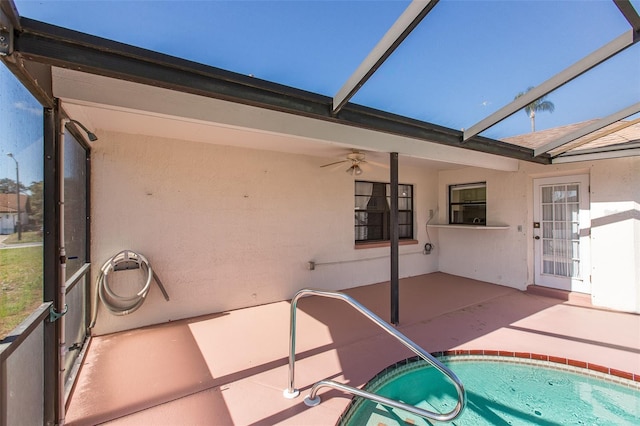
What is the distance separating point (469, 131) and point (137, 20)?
12.0ft

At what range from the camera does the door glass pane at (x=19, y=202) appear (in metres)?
1.37

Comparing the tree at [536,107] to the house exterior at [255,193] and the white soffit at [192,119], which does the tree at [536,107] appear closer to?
the house exterior at [255,193]

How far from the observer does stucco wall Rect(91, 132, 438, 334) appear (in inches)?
149

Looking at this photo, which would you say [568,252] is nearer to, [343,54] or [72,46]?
[343,54]

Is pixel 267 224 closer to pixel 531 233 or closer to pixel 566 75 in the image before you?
pixel 566 75

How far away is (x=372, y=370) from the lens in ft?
9.23

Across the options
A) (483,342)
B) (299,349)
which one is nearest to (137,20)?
(299,349)

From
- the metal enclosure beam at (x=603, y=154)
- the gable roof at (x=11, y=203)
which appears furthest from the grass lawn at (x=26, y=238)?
the metal enclosure beam at (x=603, y=154)

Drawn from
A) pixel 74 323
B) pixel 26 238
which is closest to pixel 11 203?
pixel 26 238

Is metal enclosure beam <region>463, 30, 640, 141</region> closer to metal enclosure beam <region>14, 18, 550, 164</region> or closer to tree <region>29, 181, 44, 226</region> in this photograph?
metal enclosure beam <region>14, 18, 550, 164</region>

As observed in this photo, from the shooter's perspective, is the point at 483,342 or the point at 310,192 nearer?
the point at 483,342

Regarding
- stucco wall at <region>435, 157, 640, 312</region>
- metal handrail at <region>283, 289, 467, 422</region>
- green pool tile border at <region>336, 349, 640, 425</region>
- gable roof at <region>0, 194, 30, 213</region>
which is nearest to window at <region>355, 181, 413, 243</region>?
stucco wall at <region>435, 157, 640, 312</region>

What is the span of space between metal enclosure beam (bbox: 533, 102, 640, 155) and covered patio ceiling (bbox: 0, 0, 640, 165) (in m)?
0.02

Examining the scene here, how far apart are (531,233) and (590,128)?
2.81 meters
